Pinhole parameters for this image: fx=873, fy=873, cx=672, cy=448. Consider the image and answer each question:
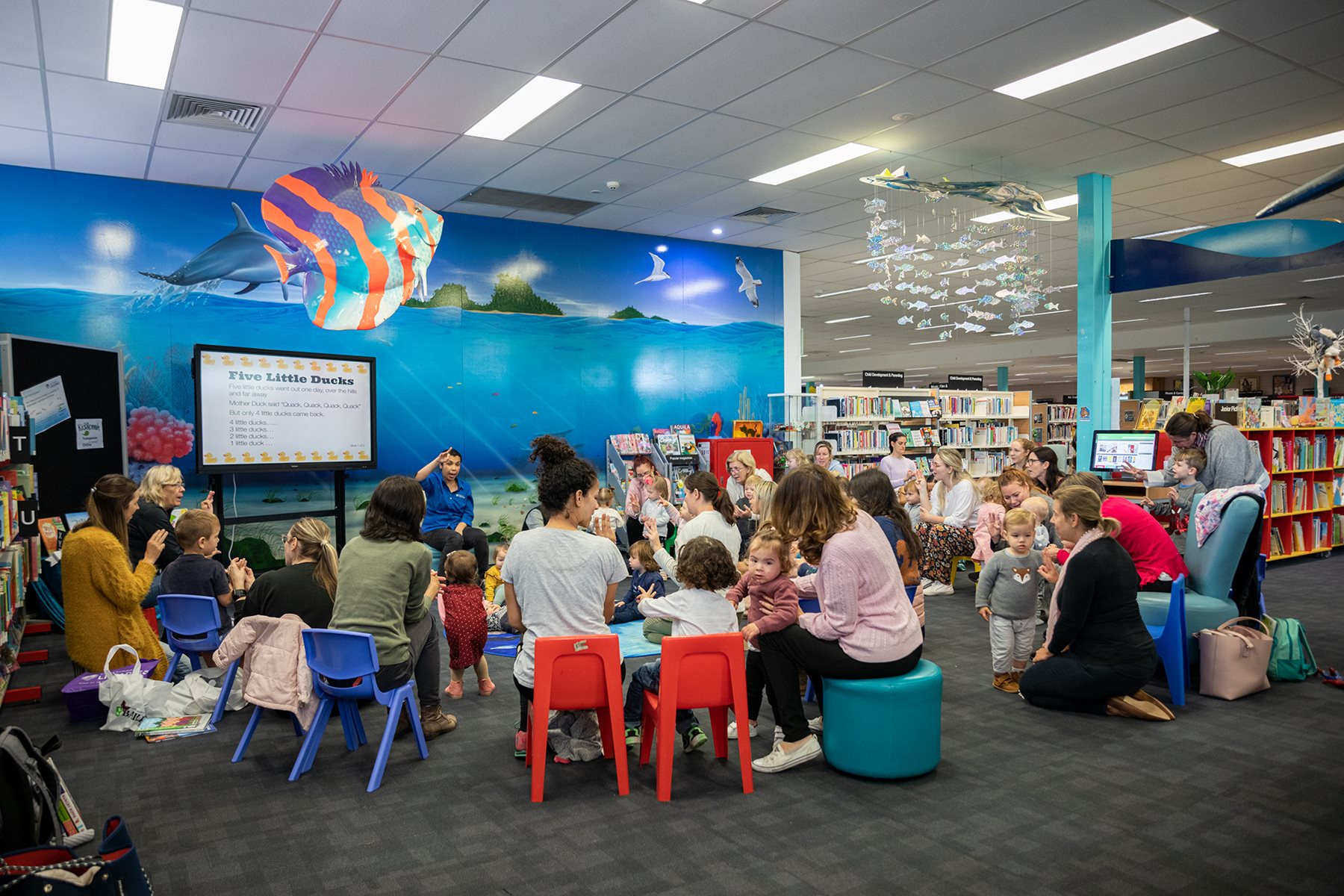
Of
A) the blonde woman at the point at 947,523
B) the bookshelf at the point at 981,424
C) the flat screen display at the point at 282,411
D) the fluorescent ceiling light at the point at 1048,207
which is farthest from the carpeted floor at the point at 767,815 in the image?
the bookshelf at the point at 981,424

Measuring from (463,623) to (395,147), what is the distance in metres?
4.18

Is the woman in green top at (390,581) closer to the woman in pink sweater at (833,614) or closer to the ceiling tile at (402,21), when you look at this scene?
the woman in pink sweater at (833,614)

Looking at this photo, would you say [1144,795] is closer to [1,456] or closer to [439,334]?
[1,456]

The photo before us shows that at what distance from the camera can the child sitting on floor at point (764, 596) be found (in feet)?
12.0

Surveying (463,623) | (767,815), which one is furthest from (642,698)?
(463,623)

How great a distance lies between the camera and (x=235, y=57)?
17.1 ft

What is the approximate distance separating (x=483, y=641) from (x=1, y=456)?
8.97 ft

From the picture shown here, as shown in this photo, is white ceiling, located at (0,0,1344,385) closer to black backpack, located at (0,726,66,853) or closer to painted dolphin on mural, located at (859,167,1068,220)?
painted dolphin on mural, located at (859,167,1068,220)

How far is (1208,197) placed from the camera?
28.5 ft

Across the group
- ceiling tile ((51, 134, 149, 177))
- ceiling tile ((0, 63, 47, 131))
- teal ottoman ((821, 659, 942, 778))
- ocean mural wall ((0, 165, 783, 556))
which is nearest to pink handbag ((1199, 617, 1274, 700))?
teal ottoman ((821, 659, 942, 778))

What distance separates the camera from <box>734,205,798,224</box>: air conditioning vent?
9.14 meters

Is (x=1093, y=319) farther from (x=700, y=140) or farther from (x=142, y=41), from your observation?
(x=142, y=41)

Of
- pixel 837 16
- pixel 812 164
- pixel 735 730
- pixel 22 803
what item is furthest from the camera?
pixel 812 164

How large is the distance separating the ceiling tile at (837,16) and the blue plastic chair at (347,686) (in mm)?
3834
